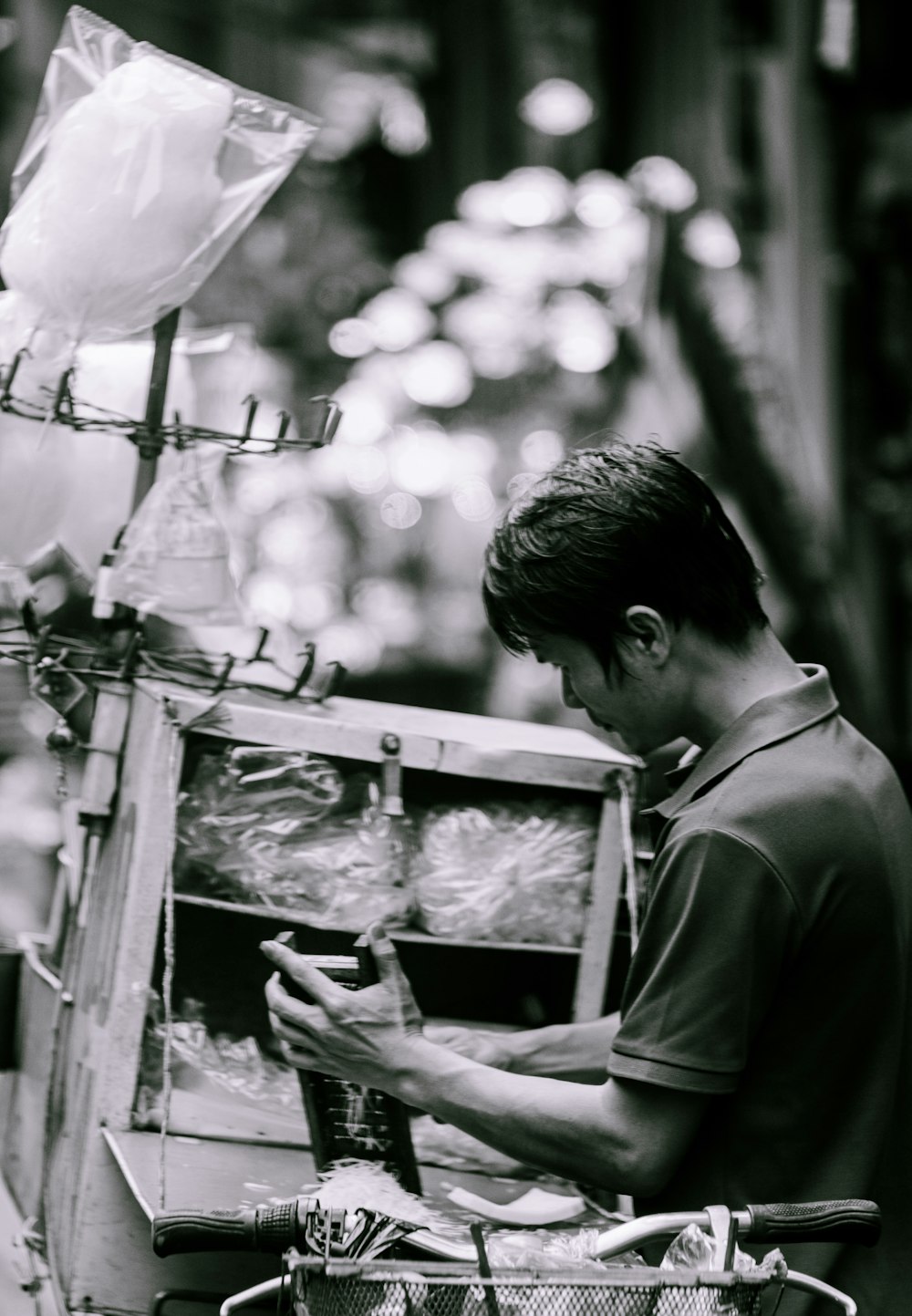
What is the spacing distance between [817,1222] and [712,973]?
25 centimetres

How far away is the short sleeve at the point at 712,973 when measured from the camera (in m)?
1.44

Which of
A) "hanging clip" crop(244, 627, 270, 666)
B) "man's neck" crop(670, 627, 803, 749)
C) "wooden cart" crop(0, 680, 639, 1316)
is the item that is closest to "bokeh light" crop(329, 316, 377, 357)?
"wooden cart" crop(0, 680, 639, 1316)

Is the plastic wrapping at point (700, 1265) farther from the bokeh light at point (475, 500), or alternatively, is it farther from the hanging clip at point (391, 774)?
the bokeh light at point (475, 500)

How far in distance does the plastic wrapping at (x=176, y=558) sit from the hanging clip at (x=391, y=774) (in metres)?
0.34

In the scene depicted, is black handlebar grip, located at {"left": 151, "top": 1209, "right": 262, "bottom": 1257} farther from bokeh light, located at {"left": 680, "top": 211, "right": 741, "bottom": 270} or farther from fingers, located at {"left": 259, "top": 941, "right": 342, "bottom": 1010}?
bokeh light, located at {"left": 680, "top": 211, "right": 741, "bottom": 270}

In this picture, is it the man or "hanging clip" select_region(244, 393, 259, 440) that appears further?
"hanging clip" select_region(244, 393, 259, 440)

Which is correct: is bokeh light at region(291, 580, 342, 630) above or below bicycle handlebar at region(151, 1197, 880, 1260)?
above

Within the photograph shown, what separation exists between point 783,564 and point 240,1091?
16.8ft

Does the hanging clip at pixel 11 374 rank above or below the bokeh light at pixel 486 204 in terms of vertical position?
below

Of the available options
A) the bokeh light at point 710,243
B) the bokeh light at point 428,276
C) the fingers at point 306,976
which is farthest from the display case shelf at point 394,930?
the bokeh light at point 428,276

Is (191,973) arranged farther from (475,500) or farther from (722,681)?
(475,500)

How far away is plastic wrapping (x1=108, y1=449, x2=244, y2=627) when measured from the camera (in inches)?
82.4

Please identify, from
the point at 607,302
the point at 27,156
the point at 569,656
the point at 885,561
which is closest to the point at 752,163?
the point at 607,302

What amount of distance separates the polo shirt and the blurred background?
5.34 metres
